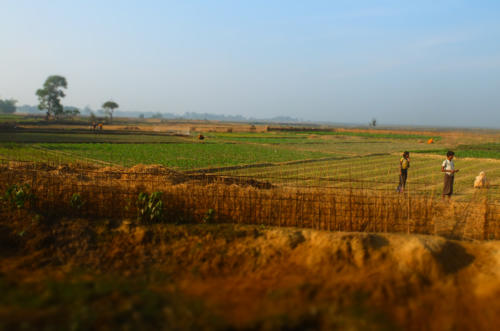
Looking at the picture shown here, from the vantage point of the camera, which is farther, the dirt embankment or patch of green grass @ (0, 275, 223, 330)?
the dirt embankment

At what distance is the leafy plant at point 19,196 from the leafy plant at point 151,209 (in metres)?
2.03

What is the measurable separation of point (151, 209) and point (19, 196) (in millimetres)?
2403

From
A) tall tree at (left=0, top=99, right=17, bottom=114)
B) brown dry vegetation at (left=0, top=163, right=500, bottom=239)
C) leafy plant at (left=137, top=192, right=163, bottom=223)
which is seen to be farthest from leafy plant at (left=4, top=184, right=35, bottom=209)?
tall tree at (left=0, top=99, right=17, bottom=114)

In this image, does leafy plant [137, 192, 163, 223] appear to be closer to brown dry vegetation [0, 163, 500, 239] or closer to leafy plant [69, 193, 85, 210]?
brown dry vegetation [0, 163, 500, 239]

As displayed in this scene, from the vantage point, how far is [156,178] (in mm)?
9359

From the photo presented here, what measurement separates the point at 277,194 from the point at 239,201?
728 millimetres

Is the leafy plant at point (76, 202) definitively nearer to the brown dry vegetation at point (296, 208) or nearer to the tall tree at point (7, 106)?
the brown dry vegetation at point (296, 208)

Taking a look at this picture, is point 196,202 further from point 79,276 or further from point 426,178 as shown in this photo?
point 426,178

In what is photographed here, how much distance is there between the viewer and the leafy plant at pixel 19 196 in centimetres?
666

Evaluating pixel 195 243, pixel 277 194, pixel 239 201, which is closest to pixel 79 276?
pixel 195 243

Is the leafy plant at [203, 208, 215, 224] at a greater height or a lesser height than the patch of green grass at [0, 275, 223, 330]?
greater

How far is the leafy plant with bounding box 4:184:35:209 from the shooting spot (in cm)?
666

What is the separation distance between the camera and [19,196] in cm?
668

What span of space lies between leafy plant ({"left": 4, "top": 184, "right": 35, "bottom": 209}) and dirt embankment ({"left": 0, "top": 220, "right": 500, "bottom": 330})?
587mm
